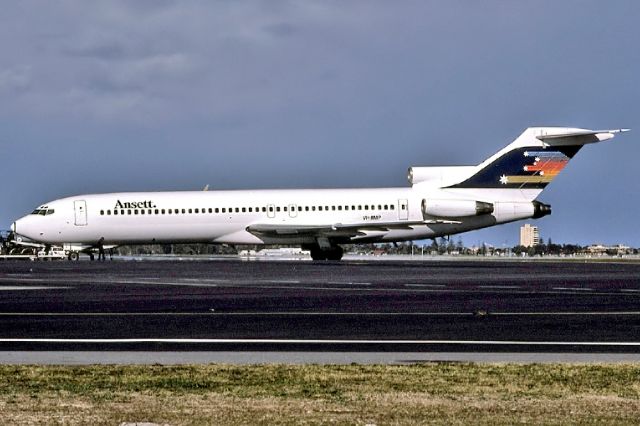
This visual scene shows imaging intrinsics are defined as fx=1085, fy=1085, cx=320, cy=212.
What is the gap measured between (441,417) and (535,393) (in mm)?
1672

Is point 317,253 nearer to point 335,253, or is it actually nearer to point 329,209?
point 335,253

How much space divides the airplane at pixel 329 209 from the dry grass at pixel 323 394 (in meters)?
51.6

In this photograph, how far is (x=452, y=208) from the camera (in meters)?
63.6

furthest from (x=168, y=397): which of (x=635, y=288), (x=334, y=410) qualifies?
(x=635, y=288)

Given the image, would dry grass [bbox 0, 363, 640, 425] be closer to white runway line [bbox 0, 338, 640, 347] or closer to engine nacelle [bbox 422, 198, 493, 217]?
white runway line [bbox 0, 338, 640, 347]

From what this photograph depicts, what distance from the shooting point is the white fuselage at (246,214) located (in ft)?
210

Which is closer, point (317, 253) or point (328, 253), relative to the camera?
point (328, 253)

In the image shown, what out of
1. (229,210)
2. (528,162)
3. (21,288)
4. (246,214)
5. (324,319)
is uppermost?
(528,162)

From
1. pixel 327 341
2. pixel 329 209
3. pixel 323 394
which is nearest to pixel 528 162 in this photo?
pixel 329 209

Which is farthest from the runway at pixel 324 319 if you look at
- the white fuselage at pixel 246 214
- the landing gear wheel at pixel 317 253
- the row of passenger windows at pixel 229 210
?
the landing gear wheel at pixel 317 253

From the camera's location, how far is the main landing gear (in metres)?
65.5

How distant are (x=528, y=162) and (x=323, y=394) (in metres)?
56.9

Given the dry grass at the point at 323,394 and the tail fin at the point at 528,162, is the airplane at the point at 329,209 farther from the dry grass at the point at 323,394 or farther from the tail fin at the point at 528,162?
the dry grass at the point at 323,394

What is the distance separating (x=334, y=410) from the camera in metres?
8.89
